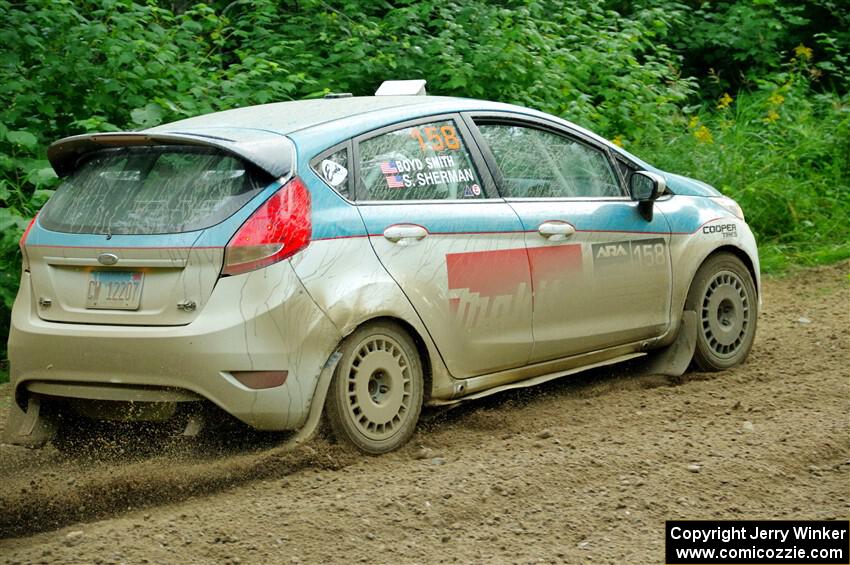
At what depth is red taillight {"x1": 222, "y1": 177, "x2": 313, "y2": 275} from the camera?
487 centimetres

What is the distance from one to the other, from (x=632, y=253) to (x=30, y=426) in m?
3.07

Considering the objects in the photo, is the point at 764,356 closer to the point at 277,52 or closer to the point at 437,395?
the point at 437,395

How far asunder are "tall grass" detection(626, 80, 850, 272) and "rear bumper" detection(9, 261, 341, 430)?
635 cm

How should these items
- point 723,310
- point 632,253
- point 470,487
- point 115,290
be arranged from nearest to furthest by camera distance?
1. point 470,487
2. point 115,290
3. point 632,253
4. point 723,310

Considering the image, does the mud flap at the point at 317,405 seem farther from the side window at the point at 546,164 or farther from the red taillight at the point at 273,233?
the side window at the point at 546,164

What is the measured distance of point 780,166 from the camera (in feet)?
37.5

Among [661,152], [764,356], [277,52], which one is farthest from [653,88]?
[764,356]

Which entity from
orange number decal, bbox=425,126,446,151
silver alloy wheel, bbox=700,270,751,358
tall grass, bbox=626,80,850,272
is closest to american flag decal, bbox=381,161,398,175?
orange number decal, bbox=425,126,446,151

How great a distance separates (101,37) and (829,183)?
22.2 feet

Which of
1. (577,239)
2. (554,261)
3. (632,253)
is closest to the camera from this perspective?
(554,261)

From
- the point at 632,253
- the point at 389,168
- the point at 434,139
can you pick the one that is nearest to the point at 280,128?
the point at 389,168

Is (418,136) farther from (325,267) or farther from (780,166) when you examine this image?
(780,166)

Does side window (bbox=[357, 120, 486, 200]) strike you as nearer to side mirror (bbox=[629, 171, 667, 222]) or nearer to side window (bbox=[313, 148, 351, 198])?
side window (bbox=[313, 148, 351, 198])

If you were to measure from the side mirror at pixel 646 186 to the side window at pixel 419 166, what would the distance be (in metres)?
1.06
